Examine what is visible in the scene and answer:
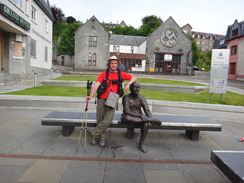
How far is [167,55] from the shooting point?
44062 millimetres

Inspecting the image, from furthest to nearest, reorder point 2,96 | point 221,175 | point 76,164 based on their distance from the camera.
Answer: point 2,96 < point 76,164 < point 221,175

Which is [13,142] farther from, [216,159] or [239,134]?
[239,134]

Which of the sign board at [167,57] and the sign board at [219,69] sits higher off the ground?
the sign board at [167,57]

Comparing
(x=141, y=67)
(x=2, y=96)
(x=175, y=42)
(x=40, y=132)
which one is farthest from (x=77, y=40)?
(x=40, y=132)

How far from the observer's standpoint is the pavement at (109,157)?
10.5ft

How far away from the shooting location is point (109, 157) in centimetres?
395

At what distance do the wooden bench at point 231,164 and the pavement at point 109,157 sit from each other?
52cm

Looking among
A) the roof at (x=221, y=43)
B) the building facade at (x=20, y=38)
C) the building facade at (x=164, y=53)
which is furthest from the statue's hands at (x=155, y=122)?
the roof at (x=221, y=43)

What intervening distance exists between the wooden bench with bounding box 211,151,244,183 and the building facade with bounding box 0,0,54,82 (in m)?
14.8

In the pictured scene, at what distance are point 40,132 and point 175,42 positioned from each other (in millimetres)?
43337

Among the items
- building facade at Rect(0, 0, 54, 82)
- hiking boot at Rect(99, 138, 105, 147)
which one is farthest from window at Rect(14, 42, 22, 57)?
hiking boot at Rect(99, 138, 105, 147)

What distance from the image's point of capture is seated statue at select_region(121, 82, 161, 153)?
14.0 feet

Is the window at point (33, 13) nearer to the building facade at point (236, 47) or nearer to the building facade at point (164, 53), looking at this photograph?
the building facade at point (164, 53)

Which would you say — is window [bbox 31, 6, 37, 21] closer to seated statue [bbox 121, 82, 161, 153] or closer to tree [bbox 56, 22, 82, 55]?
seated statue [bbox 121, 82, 161, 153]
